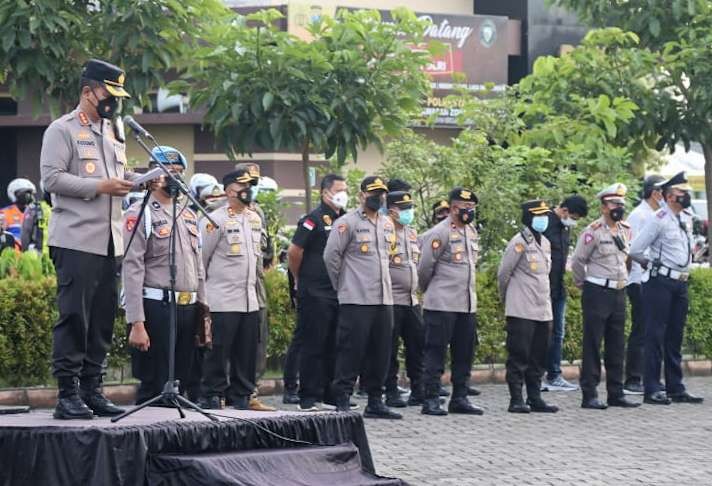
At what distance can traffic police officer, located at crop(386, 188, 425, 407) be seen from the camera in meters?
13.6

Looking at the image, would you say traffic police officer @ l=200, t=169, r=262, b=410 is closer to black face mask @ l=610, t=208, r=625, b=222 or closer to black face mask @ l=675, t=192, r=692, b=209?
black face mask @ l=610, t=208, r=625, b=222

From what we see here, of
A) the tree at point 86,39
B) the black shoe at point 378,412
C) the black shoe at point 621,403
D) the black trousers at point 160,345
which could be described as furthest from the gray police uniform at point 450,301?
the black trousers at point 160,345

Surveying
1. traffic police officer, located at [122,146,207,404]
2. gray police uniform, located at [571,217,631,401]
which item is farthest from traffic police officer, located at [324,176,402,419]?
traffic police officer, located at [122,146,207,404]

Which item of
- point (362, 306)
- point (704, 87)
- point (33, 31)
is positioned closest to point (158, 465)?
point (362, 306)

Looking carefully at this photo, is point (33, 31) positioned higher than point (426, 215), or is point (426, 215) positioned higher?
point (33, 31)

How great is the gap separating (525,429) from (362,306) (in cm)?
167

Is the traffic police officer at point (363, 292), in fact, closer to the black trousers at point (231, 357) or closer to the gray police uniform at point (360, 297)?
the gray police uniform at point (360, 297)

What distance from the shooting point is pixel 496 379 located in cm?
1609

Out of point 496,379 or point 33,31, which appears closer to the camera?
point 33,31

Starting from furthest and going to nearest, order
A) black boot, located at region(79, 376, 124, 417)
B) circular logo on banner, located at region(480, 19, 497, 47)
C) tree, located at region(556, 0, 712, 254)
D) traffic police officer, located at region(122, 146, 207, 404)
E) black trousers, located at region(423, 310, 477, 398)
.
→ circular logo on banner, located at region(480, 19, 497, 47), tree, located at region(556, 0, 712, 254), black trousers, located at region(423, 310, 477, 398), traffic police officer, located at region(122, 146, 207, 404), black boot, located at region(79, 376, 124, 417)

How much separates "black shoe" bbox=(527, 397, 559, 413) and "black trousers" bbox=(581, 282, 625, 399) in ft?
1.62

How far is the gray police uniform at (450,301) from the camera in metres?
13.5

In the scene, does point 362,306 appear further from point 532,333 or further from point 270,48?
point 270,48

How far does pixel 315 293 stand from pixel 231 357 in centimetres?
149
